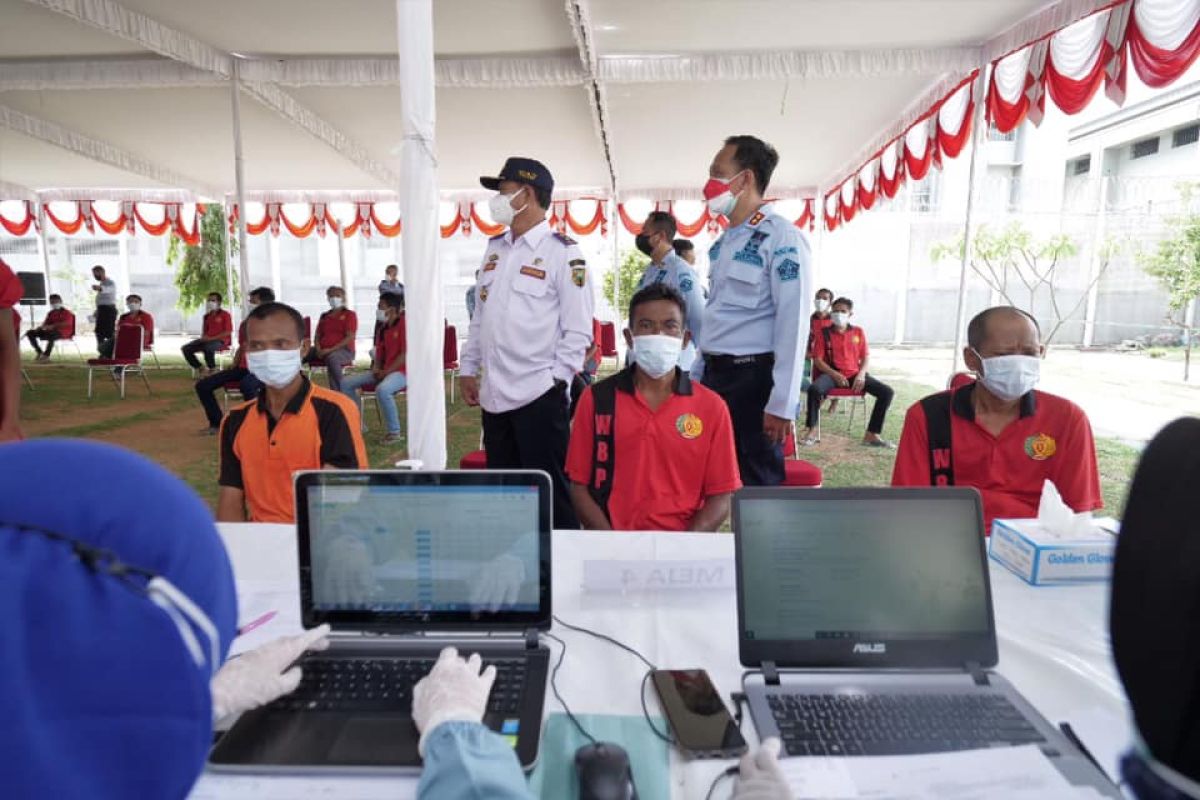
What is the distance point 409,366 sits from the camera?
5.53 feet

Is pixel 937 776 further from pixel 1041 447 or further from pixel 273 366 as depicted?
pixel 273 366

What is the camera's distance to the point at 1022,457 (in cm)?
178

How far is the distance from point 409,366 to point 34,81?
23.0 ft

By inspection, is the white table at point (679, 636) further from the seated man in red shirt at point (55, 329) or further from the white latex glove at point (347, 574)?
the seated man in red shirt at point (55, 329)

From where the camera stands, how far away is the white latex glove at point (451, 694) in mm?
769

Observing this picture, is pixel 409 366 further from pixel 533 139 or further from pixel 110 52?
pixel 533 139

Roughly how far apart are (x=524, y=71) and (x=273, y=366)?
4.69 metres

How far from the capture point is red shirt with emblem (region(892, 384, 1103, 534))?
68.5 inches

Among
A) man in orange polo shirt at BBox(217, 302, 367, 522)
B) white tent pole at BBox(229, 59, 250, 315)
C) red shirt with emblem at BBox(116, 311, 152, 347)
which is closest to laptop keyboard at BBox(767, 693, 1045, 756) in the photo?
man in orange polo shirt at BBox(217, 302, 367, 522)

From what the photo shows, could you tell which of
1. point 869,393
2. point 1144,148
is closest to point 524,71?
point 869,393

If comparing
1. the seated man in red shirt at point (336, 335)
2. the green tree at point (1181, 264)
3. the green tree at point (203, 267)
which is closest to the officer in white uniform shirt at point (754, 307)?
the seated man in red shirt at point (336, 335)

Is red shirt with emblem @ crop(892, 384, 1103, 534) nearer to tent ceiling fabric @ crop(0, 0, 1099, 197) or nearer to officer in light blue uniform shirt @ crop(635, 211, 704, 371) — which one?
officer in light blue uniform shirt @ crop(635, 211, 704, 371)

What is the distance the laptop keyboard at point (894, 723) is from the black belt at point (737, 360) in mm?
1650

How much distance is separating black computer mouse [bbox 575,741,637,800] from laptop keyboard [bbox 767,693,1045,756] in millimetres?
221
